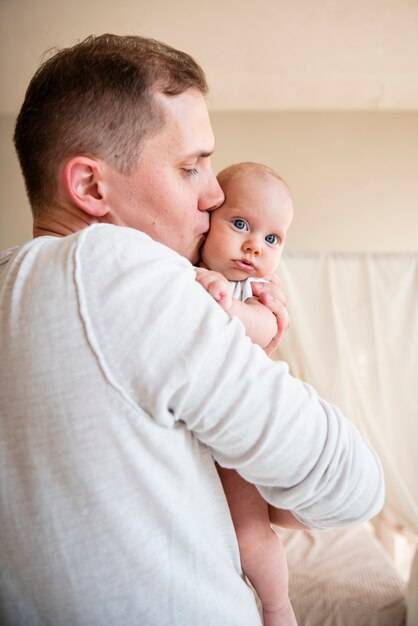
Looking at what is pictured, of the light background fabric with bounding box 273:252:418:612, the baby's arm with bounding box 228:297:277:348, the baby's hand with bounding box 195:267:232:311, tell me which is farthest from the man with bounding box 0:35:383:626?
the light background fabric with bounding box 273:252:418:612

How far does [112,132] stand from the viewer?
87cm

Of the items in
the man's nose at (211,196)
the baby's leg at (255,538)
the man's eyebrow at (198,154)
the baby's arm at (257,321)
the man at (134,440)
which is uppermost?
the man's eyebrow at (198,154)

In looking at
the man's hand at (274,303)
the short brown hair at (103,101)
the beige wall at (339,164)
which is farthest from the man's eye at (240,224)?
the beige wall at (339,164)

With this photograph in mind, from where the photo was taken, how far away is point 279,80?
4297 mm

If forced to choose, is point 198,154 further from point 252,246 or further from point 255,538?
point 255,538

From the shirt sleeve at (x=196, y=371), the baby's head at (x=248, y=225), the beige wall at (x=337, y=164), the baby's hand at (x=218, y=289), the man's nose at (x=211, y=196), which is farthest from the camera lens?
the beige wall at (x=337, y=164)

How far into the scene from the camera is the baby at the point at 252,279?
0.95 metres

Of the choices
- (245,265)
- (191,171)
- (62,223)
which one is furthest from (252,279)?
(62,223)

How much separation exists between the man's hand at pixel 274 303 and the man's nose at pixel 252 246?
8 cm

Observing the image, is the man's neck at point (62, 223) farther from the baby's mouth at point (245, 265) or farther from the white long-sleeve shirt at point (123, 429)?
the baby's mouth at point (245, 265)

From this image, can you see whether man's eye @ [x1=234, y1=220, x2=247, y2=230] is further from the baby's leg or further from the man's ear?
the baby's leg

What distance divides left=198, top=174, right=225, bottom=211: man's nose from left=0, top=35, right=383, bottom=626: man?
298 millimetres

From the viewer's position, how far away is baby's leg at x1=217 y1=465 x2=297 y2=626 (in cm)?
95

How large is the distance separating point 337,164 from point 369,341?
197 centimetres
